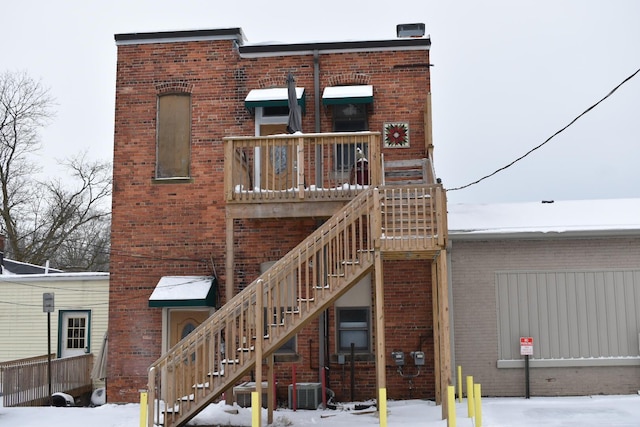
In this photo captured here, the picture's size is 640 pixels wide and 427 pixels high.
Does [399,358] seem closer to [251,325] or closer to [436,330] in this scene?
Answer: [436,330]

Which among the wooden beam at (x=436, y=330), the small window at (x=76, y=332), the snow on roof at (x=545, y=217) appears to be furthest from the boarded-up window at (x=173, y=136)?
the small window at (x=76, y=332)

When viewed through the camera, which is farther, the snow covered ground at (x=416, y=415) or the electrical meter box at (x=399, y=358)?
the electrical meter box at (x=399, y=358)

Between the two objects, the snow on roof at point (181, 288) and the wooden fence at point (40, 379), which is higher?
the snow on roof at point (181, 288)

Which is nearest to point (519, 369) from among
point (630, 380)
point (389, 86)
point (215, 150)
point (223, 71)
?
point (630, 380)

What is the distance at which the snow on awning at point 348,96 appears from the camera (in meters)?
14.3

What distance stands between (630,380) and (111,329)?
10412 millimetres

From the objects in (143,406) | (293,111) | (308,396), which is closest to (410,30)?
(293,111)

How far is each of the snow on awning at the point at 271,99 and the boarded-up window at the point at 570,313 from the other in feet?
17.7

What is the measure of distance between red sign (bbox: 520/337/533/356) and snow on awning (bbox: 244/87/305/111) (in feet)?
20.9

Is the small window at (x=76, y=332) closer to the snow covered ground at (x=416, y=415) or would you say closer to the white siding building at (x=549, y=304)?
the snow covered ground at (x=416, y=415)

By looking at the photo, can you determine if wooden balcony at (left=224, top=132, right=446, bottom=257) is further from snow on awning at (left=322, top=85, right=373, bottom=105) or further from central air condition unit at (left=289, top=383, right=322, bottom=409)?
central air condition unit at (left=289, top=383, right=322, bottom=409)

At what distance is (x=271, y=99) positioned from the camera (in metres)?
14.3

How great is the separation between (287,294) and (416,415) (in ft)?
10.4

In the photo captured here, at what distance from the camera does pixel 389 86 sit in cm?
1492
